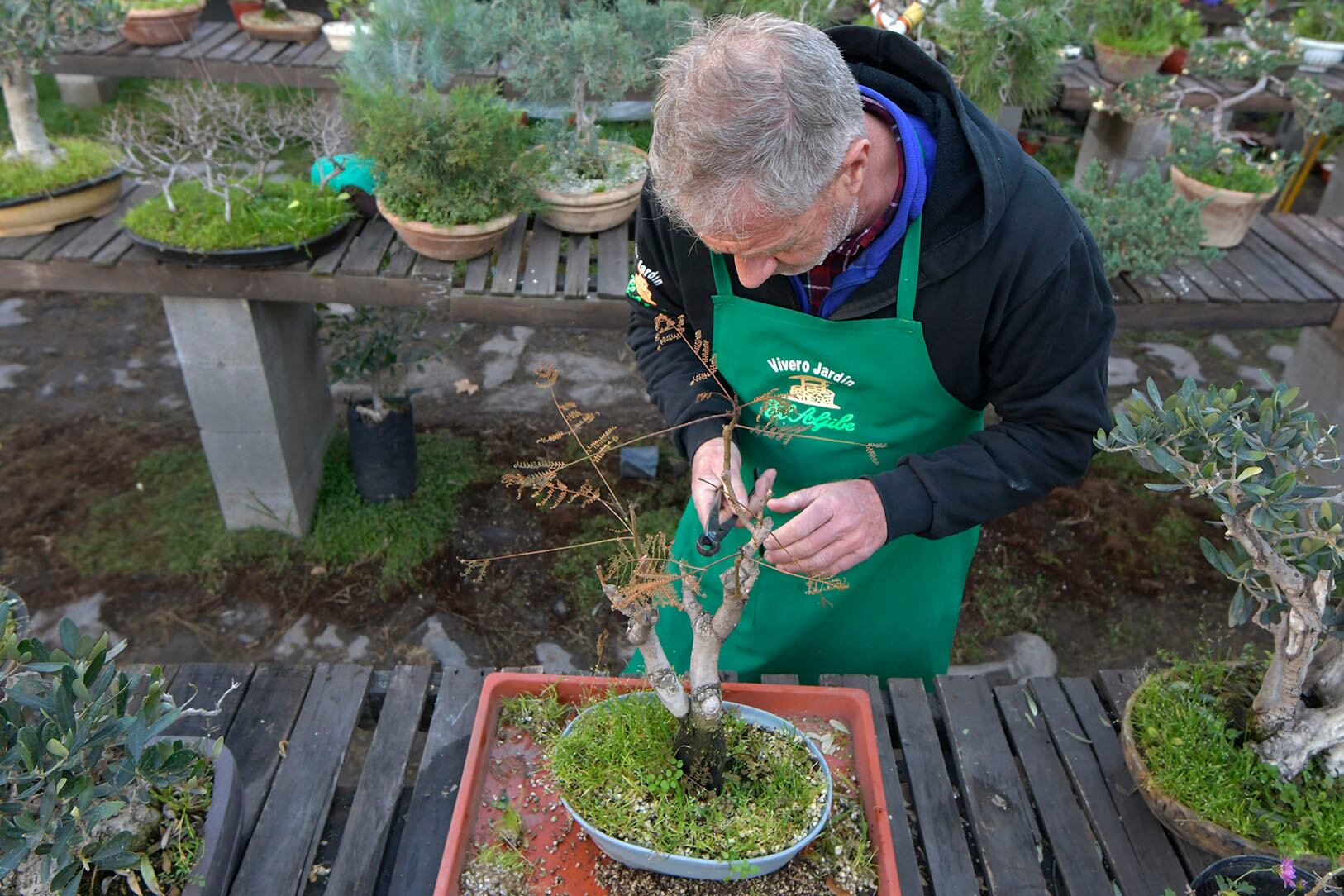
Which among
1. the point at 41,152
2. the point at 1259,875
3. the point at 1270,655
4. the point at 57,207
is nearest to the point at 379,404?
the point at 57,207

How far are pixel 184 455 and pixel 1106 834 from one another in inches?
173

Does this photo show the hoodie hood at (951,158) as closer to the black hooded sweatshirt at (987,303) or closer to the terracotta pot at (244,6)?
the black hooded sweatshirt at (987,303)

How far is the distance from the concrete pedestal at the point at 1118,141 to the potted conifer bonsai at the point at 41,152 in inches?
185

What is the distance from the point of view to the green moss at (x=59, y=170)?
3.18 m

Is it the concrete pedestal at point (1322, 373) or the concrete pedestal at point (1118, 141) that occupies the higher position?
the concrete pedestal at point (1118, 141)

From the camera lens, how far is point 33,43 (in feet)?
10.3

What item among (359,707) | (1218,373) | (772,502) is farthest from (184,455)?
(1218,373)

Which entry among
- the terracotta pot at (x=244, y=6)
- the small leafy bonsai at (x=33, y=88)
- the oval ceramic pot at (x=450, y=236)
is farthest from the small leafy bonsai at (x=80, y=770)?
the terracotta pot at (x=244, y=6)

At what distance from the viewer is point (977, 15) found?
3.11m

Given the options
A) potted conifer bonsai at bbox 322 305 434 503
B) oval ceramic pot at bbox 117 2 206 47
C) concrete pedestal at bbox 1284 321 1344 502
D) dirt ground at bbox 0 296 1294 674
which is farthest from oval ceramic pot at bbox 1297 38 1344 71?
oval ceramic pot at bbox 117 2 206 47

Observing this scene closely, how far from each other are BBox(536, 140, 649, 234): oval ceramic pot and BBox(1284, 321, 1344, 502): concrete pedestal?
117 inches

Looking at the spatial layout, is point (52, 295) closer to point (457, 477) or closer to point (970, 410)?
point (457, 477)

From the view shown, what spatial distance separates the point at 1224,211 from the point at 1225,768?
108 inches

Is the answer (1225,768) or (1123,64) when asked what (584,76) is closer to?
(1225,768)
